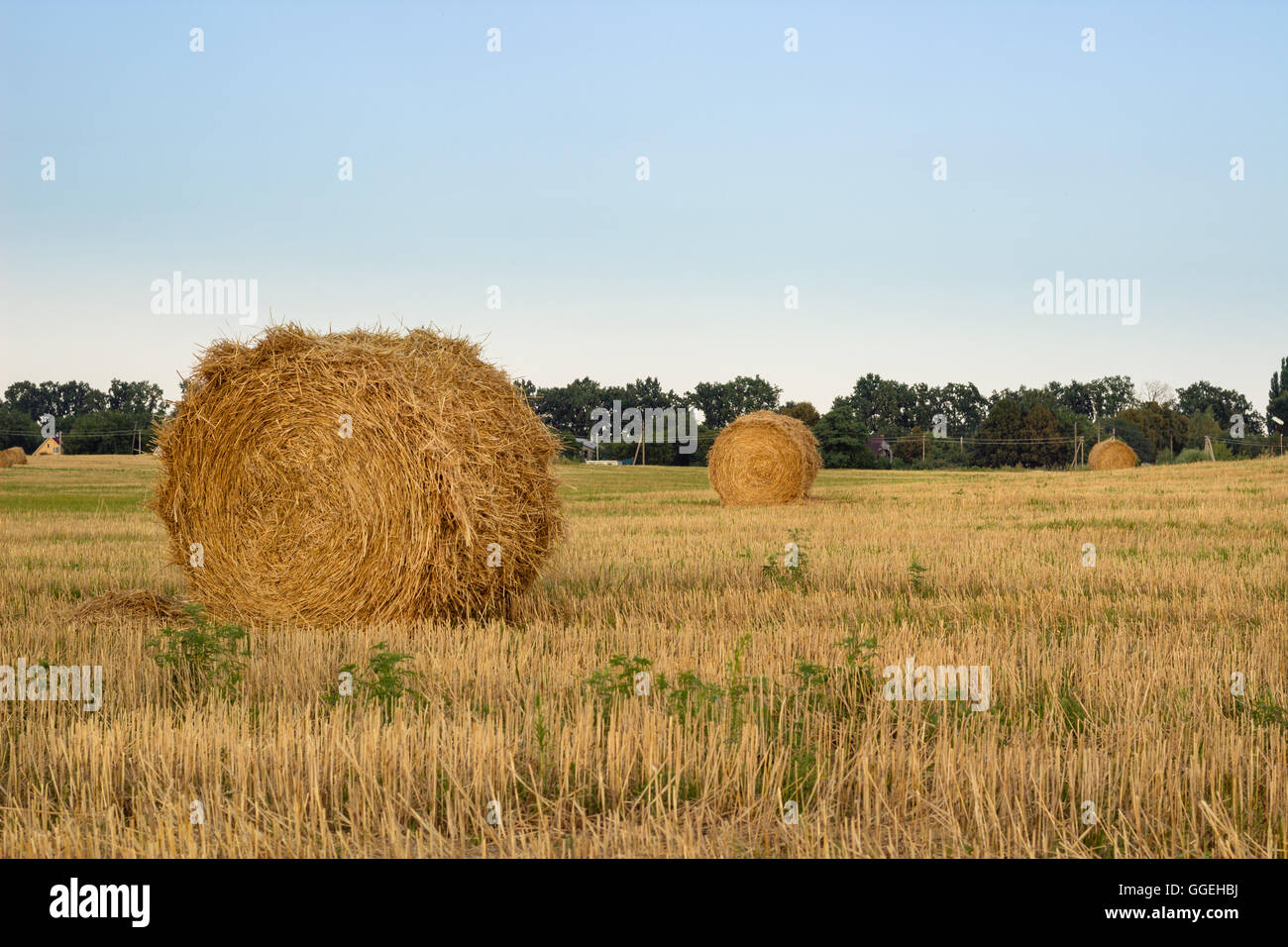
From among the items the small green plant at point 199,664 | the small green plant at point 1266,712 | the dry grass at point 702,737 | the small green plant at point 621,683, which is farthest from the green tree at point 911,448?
the small green plant at point 621,683

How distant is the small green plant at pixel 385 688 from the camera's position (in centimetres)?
542

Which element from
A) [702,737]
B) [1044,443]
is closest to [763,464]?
[702,737]

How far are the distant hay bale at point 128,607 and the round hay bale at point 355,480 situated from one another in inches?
13.1

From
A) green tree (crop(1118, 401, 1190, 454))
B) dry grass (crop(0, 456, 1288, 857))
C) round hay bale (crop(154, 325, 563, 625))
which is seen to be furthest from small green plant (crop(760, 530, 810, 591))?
green tree (crop(1118, 401, 1190, 454))

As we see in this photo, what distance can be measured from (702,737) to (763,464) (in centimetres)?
2101

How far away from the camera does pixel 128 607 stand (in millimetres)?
9094

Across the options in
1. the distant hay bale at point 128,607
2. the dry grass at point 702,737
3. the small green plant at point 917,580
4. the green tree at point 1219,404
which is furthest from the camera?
the green tree at point 1219,404

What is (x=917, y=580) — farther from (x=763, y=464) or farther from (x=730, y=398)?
(x=730, y=398)

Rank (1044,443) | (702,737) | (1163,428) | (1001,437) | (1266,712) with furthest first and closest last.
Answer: (1163,428) < (1001,437) < (1044,443) < (1266,712) < (702,737)

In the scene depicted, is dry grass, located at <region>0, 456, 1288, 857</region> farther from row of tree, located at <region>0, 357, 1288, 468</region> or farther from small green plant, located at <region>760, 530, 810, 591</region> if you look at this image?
row of tree, located at <region>0, 357, 1288, 468</region>

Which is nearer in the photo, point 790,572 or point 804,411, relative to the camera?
point 790,572

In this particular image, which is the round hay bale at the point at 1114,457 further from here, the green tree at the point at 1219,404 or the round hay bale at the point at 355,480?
the green tree at the point at 1219,404

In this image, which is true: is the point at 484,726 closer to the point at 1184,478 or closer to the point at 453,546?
the point at 453,546
